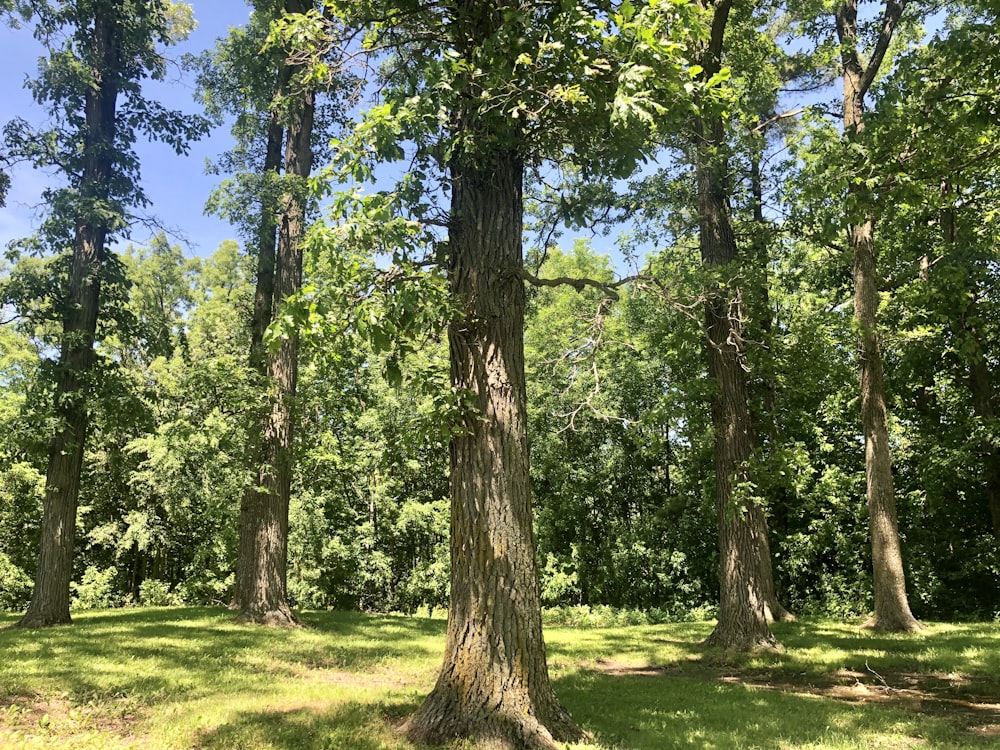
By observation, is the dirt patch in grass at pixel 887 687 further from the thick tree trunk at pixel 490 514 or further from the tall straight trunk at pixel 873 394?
the thick tree trunk at pixel 490 514

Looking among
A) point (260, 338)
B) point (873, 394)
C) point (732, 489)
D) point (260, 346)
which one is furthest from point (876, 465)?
point (260, 338)

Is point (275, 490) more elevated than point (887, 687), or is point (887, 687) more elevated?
point (275, 490)

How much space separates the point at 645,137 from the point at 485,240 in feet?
5.11

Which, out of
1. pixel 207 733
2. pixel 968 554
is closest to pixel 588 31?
pixel 207 733

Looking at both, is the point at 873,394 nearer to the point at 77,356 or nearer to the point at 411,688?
the point at 411,688

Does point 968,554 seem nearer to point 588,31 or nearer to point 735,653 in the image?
point 735,653

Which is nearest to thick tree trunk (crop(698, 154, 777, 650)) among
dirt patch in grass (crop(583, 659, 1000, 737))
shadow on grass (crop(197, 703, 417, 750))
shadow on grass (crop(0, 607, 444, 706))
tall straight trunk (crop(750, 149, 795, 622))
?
tall straight trunk (crop(750, 149, 795, 622))

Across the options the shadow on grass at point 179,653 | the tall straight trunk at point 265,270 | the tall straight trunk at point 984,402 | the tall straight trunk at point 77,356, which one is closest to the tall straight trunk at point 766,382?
the tall straight trunk at point 984,402

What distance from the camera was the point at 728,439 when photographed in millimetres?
10352

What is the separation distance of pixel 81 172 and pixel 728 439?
1244 cm

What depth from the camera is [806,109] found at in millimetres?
11617

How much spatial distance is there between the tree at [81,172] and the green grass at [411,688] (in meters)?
1.91

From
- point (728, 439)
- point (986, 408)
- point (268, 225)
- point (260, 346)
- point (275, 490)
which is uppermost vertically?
point (268, 225)

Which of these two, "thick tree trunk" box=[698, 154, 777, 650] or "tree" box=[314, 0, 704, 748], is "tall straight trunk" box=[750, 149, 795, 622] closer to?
"thick tree trunk" box=[698, 154, 777, 650]
